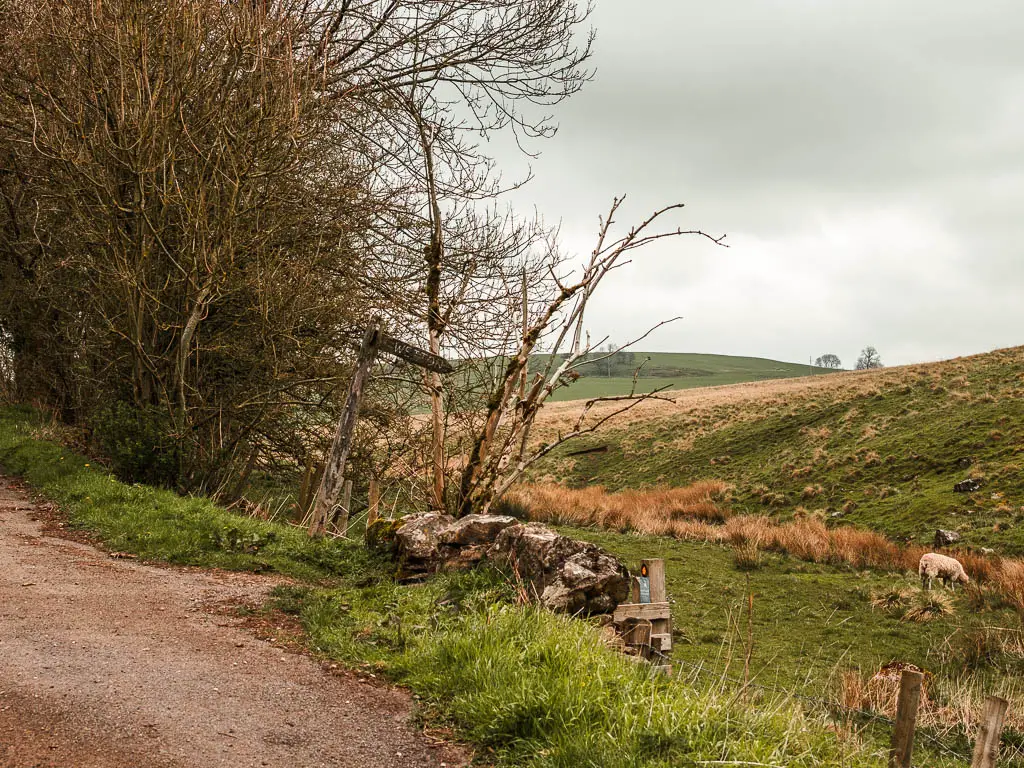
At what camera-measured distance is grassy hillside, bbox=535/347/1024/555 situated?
952 inches

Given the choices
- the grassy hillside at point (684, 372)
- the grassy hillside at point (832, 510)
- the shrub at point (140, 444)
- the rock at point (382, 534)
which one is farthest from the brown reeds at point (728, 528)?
the grassy hillside at point (684, 372)

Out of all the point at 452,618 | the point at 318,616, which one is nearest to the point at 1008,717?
the point at 452,618

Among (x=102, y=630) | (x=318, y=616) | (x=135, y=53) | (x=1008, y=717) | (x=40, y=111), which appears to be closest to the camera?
(x=102, y=630)

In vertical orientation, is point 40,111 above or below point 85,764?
above

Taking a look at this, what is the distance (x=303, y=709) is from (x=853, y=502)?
85.6 ft

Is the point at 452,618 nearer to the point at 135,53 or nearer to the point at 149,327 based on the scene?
the point at 149,327

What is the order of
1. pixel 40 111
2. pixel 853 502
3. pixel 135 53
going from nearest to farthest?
pixel 135 53
pixel 40 111
pixel 853 502

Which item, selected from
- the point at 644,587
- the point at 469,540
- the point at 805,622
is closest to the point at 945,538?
the point at 805,622

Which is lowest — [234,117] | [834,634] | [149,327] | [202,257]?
[834,634]

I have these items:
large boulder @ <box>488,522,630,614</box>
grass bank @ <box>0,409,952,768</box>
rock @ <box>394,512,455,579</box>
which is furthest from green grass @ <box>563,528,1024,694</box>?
grass bank @ <box>0,409,952,768</box>

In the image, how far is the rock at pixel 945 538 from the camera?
815 inches

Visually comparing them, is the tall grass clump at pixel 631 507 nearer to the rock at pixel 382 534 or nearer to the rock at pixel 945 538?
the rock at pixel 945 538

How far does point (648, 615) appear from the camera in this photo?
718 cm

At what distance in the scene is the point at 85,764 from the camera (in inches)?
155
